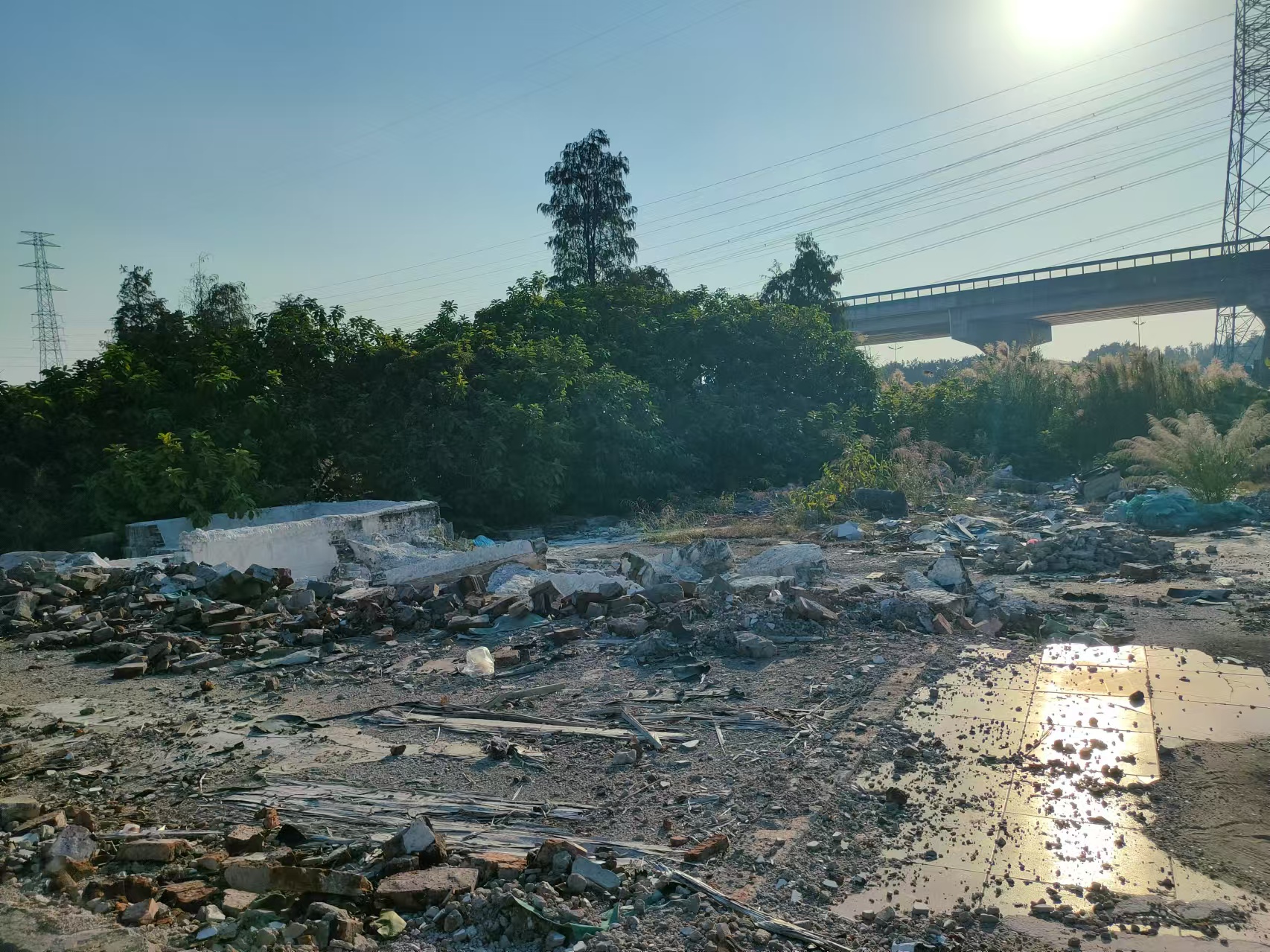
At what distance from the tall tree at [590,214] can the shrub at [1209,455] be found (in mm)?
16426

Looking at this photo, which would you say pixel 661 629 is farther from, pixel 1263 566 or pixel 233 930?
pixel 1263 566

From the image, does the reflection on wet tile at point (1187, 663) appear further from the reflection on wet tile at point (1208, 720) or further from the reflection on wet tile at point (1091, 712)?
the reflection on wet tile at point (1091, 712)

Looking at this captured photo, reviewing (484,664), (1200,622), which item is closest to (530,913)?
(484,664)

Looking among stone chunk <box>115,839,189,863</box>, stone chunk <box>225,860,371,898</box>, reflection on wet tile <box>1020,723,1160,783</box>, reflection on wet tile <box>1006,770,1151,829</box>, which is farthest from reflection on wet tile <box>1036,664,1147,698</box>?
stone chunk <box>115,839,189,863</box>

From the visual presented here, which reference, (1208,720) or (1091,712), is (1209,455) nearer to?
(1208,720)

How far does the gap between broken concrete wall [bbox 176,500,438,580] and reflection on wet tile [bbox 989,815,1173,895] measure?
27.1 ft

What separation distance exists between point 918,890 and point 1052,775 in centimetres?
123

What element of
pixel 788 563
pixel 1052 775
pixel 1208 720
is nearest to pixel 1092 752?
pixel 1052 775

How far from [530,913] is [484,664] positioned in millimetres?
3489

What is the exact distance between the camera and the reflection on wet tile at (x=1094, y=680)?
5055 mm

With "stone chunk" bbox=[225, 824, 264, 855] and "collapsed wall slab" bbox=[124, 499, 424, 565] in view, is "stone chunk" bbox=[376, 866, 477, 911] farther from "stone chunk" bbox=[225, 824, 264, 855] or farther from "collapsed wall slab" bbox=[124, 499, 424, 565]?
"collapsed wall slab" bbox=[124, 499, 424, 565]

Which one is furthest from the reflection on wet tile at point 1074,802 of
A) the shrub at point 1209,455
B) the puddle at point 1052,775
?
the shrub at point 1209,455

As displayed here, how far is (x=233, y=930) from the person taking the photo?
2842mm

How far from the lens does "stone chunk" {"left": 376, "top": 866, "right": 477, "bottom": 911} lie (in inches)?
117
